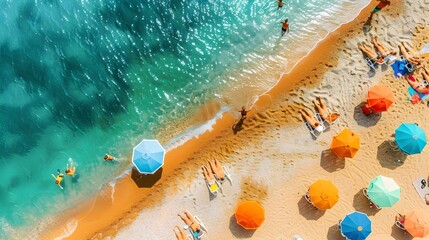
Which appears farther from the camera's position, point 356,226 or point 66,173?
point 66,173

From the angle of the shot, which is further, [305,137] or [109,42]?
[109,42]

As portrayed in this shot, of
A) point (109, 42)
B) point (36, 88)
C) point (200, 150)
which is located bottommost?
point (200, 150)

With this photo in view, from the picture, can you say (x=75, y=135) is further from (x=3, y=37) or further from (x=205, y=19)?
(x=205, y=19)

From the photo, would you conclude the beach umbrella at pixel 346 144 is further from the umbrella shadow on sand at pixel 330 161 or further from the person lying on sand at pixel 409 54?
the person lying on sand at pixel 409 54

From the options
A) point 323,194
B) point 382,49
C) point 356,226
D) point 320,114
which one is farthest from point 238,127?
point 382,49

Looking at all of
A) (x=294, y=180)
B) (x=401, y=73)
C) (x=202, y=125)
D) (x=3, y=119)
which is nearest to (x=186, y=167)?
(x=202, y=125)

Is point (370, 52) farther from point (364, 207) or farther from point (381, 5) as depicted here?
point (364, 207)

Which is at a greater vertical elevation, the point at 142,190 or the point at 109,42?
the point at 109,42

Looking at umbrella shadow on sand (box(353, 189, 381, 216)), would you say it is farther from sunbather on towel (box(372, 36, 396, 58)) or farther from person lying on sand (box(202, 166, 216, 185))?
sunbather on towel (box(372, 36, 396, 58))
